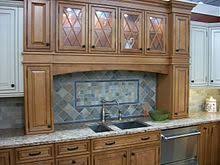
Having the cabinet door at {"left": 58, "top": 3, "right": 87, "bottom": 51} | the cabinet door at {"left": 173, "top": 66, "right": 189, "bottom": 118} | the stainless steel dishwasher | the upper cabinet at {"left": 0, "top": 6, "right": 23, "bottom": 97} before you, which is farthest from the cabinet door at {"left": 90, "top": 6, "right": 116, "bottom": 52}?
the stainless steel dishwasher

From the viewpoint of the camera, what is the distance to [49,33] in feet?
9.62

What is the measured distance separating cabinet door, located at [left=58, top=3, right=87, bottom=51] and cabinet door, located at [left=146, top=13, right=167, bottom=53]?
985 mm

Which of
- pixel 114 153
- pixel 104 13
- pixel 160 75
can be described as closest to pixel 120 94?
pixel 160 75

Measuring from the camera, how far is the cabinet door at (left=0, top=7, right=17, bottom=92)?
2.80 m

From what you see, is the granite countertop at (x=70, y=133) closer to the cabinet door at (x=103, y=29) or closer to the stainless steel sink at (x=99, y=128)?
the stainless steel sink at (x=99, y=128)

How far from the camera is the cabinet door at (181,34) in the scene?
374cm

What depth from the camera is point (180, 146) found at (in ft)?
11.9

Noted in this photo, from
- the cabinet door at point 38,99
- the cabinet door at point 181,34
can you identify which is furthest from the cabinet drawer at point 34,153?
the cabinet door at point 181,34

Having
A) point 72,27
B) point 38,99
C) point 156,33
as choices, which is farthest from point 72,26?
point 156,33

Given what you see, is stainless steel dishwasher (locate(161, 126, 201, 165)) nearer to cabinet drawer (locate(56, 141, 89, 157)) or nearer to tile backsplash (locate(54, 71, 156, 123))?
tile backsplash (locate(54, 71, 156, 123))

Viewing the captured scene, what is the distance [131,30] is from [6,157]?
7.34ft

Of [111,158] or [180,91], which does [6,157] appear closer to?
[111,158]

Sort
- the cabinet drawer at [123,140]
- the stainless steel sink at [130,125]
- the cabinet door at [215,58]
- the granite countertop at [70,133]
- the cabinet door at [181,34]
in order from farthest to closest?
1. the cabinet door at [215,58]
2. the cabinet door at [181,34]
3. the stainless steel sink at [130,125]
4. the cabinet drawer at [123,140]
5. the granite countertop at [70,133]

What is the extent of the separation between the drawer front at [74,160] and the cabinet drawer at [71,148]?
62mm
